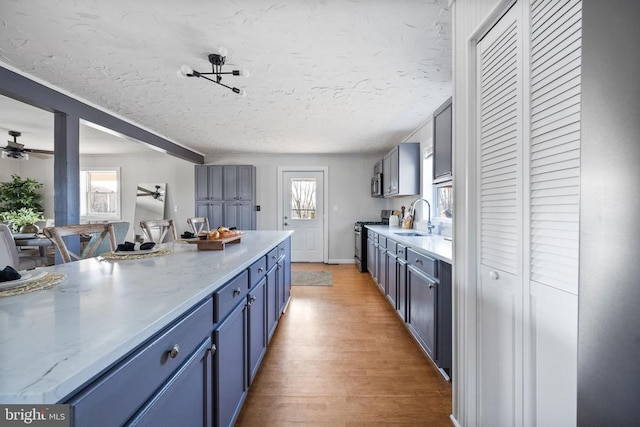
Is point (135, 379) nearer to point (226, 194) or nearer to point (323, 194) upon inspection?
point (226, 194)

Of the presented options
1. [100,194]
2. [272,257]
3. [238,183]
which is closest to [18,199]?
[100,194]

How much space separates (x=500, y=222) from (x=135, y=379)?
137 centimetres

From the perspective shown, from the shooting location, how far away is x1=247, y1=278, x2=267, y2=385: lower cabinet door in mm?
1606

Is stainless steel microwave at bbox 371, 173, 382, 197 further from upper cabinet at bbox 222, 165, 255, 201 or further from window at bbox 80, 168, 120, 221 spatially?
window at bbox 80, 168, 120, 221

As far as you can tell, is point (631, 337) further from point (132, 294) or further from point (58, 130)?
point (58, 130)

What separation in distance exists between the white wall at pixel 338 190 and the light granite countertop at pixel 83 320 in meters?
4.90

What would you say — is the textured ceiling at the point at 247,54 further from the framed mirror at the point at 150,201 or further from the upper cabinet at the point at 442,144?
the framed mirror at the point at 150,201

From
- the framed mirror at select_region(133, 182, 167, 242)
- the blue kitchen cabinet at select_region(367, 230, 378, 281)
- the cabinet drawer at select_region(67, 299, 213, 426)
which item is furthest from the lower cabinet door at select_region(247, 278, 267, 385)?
the framed mirror at select_region(133, 182, 167, 242)

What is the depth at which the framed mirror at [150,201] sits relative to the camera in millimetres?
6238

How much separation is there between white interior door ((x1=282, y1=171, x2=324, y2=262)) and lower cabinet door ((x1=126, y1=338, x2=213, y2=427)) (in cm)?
508

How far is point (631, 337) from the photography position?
0.46 m

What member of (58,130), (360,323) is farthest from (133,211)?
(360,323)

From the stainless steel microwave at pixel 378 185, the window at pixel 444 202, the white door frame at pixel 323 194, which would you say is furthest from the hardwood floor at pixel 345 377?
the white door frame at pixel 323 194

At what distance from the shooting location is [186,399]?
2.97 ft
